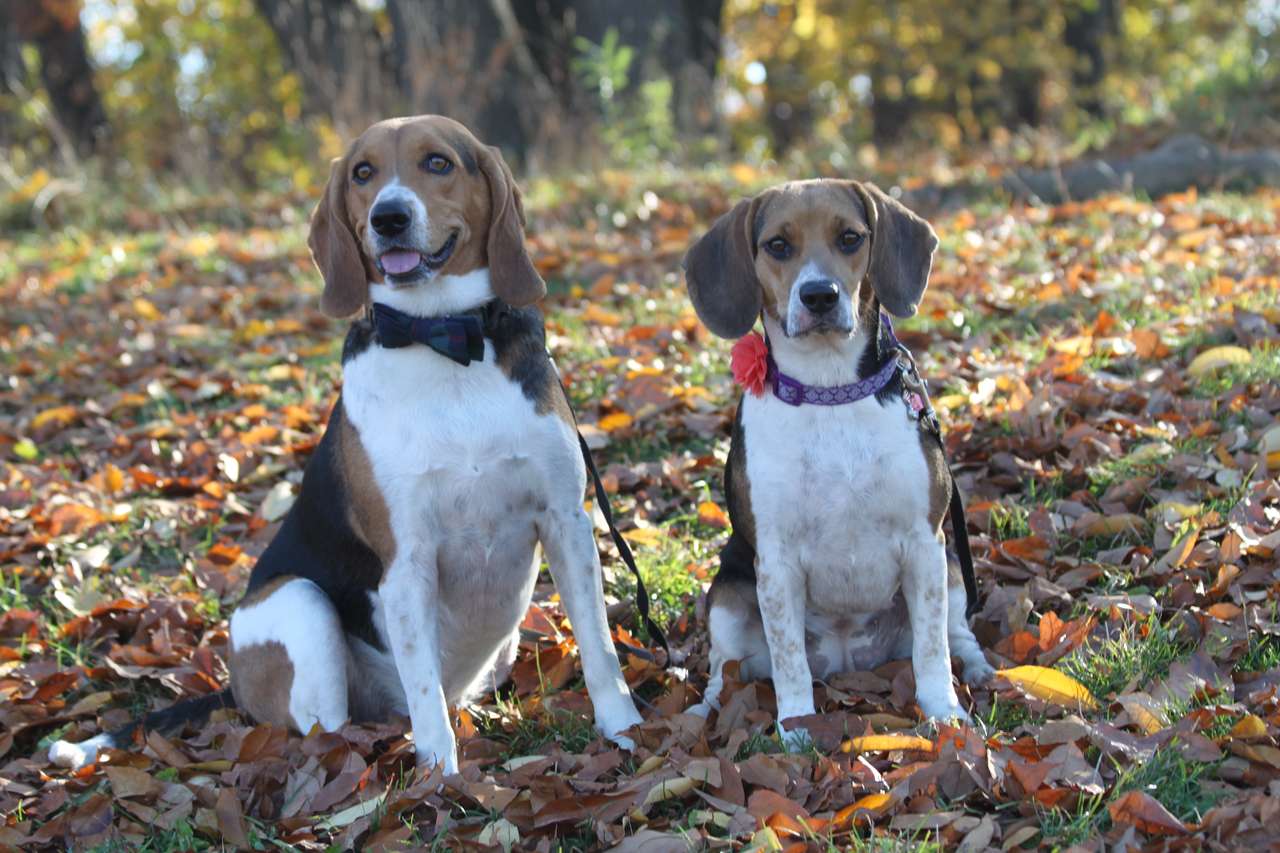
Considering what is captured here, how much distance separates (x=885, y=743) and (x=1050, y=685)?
1.96 ft

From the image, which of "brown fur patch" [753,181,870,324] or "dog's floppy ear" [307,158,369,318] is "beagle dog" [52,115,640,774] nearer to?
"dog's floppy ear" [307,158,369,318]

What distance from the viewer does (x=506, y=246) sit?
3984 mm

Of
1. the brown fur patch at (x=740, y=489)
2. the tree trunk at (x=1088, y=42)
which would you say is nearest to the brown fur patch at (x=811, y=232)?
the brown fur patch at (x=740, y=489)

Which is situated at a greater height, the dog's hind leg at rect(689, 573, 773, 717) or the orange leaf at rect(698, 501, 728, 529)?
the dog's hind leg at rect(689, 573, 773, 717)

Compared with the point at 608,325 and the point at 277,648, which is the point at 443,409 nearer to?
the point at 277,648

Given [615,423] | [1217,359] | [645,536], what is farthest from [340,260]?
[1217,359]

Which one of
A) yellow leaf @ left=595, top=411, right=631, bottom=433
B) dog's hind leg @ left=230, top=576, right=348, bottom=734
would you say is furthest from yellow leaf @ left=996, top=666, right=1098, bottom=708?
yellow leaf @ left=595, top=411, right=631, bottom=433

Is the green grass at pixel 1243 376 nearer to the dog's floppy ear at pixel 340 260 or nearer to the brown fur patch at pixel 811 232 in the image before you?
the brown fur patch at pixel 811 232

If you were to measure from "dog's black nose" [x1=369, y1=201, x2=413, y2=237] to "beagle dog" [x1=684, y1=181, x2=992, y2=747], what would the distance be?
0.86 metres

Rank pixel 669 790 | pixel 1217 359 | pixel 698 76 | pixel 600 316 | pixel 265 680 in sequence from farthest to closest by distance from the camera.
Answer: pixel 698 76
pixel 600 316
pixel 1217 359
pixel 265 680
pixel 669 790

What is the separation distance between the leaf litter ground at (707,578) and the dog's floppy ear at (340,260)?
1341 mm

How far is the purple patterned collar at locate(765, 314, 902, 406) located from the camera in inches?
147

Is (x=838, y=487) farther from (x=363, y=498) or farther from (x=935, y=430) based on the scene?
(x=363, y=498)

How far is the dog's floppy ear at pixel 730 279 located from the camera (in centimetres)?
392
